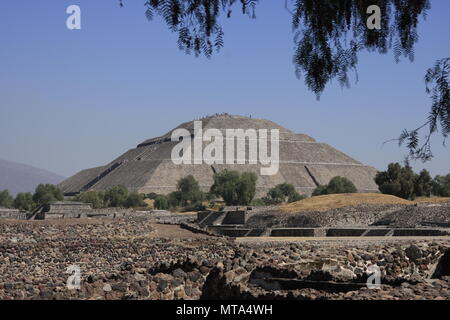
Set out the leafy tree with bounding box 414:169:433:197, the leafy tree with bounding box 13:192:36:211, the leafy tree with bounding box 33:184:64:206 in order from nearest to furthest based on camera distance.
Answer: the leafy tree with bounding box 414:169:433:197, the leafy tree with bounding box 33:184:64:206, the leafy tree with bounding box 13:192:36:211

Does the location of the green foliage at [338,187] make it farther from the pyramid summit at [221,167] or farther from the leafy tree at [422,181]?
the pyramid summit at [221,167]

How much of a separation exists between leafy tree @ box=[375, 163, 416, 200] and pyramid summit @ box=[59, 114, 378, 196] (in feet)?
183

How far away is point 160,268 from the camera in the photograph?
16.0 metres

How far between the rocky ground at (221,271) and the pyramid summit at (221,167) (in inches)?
4156

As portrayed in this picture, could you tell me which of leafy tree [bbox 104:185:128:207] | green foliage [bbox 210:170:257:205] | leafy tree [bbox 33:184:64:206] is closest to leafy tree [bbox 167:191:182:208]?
leafy tree [bbox 104:185:128:207]

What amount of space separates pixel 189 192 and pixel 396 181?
40.7 meters

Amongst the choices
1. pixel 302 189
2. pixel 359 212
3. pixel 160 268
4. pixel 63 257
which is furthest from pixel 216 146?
pixel 160 268

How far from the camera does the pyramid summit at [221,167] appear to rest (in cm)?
14050

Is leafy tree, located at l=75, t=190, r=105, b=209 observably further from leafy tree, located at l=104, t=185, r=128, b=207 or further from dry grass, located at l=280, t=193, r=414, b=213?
dry grass, located at l=280, t=193, r=414, b=213

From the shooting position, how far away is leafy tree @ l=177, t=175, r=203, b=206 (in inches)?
4163

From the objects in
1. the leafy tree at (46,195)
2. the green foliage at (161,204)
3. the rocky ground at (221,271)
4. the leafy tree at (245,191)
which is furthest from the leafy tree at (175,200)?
the rocky ground at (221,271)
